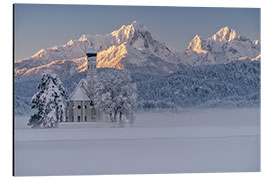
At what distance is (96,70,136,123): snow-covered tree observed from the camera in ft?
53.8

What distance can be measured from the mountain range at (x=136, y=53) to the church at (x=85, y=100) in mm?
211

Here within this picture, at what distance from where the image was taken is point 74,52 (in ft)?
53.9

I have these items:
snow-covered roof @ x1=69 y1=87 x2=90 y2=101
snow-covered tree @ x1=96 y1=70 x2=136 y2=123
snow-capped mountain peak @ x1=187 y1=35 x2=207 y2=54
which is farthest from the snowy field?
snow-capped mountain peak @ x1=187 y1=35 x2=207 y2=54

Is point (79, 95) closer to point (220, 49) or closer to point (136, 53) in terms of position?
point (136, 53)

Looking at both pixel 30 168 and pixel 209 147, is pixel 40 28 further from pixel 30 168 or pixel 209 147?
pixel 209 147

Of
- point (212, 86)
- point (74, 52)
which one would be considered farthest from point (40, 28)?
point (212, 86)

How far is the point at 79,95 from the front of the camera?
53.6ft

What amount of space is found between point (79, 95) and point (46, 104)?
1.16m

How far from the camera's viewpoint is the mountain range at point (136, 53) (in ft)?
52.2

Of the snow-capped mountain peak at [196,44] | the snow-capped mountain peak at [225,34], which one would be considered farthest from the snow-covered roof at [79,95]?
the snow-capped mountain peak at [225,34]

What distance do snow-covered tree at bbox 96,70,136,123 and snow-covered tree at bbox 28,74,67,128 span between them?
1.18 metres

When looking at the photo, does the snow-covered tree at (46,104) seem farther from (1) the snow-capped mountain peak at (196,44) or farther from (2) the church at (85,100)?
(1) the snow-capped mountain peak at (196,44)

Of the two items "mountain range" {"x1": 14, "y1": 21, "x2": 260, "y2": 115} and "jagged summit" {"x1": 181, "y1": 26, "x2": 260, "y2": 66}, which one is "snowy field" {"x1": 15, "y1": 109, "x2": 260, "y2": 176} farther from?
"jagged summit" {"x1": 181, "y1": 26, "x2": 260, "y2": 66}

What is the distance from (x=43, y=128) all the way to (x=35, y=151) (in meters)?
0.81
